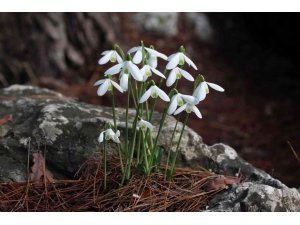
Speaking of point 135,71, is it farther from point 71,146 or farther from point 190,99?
point 71,146

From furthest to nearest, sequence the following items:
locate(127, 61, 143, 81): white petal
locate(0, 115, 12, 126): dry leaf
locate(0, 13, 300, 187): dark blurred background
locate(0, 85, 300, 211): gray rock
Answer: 1. locate(0, 13, 300, 187): dark blurred background
2. locate(0, 115, 12, 126): dry leaf
3. locate(0, 85, 300, 211): gray rock
4. locate(127, 61, 143, 81): white petal

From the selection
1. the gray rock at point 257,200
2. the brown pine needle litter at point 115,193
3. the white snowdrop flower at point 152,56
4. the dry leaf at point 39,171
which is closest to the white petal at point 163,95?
the white snowdrop flower at point 152,56

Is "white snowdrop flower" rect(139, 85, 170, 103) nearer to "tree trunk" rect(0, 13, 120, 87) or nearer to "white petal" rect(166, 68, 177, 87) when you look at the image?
"white petal" rect(166, 68, 177, 87)

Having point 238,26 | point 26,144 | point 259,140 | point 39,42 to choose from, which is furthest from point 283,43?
point 26,144

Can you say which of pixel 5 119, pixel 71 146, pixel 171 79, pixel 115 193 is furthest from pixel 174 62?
pixel 5 119

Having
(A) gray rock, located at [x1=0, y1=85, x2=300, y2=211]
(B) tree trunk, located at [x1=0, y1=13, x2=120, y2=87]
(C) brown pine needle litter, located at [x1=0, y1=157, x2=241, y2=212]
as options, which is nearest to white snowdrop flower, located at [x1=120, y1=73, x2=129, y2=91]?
(C) brown pine needle litter, located at [x1=0, y1=157, x2=241, y2=212]

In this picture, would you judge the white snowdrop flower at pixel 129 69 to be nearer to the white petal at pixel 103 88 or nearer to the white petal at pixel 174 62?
the white petal at pixel 103 88

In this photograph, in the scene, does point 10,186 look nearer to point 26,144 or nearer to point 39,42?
point 26,144
